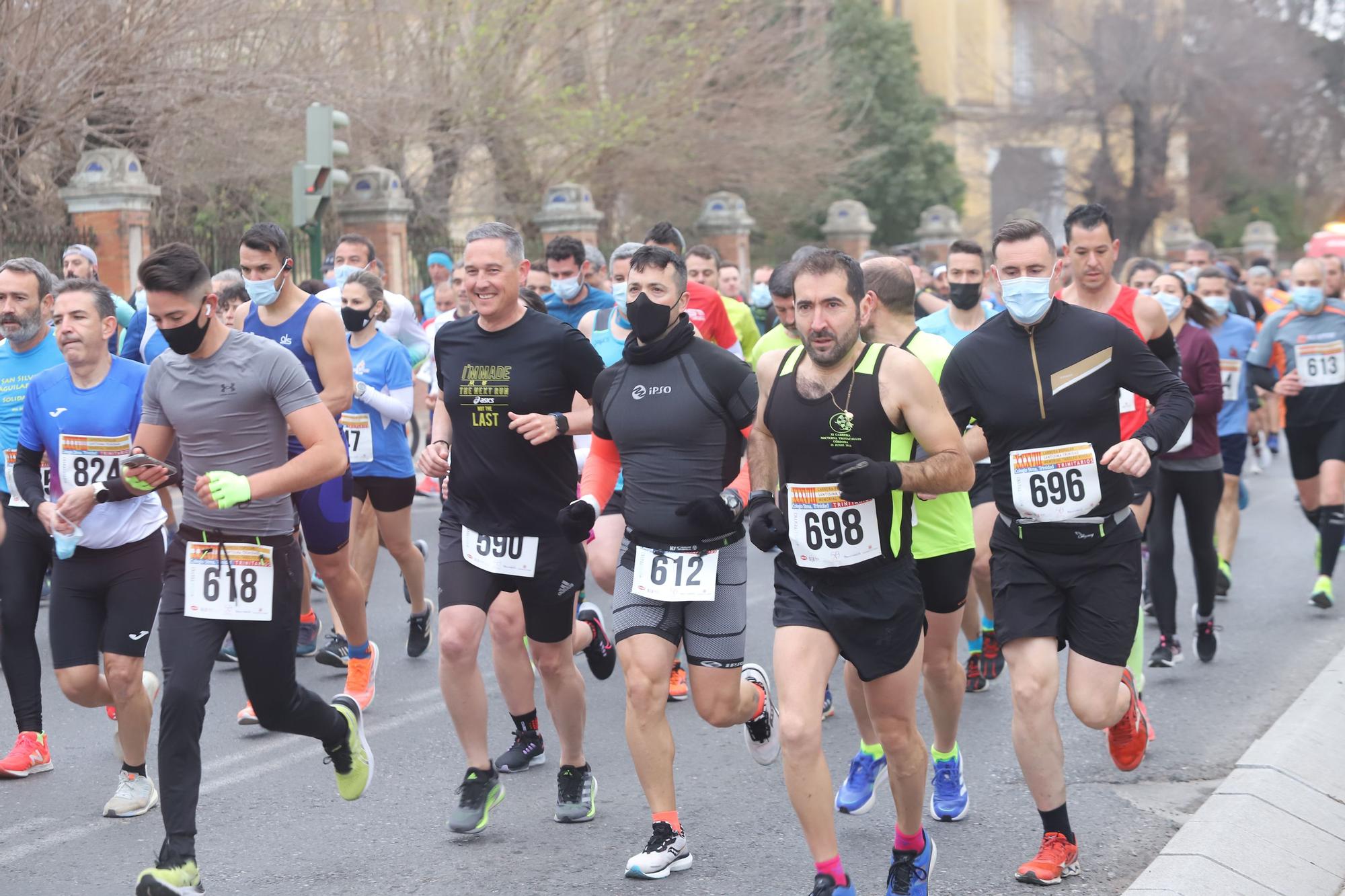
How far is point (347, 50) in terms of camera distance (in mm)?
23141

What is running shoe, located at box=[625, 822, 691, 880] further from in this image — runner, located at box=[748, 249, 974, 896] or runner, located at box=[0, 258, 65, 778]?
runner, located at box=[0, 258, 65, 778]

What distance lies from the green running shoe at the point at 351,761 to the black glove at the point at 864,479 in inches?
80.4

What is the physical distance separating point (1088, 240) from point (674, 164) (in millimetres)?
23664

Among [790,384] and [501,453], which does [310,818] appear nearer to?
[501,453]

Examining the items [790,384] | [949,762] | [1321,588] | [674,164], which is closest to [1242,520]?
[1321,588]

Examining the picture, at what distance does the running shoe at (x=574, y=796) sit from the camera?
19.6ft

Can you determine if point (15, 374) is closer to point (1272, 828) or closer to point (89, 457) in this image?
point (89, 457)

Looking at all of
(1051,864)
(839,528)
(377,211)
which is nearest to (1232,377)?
(1051,864)

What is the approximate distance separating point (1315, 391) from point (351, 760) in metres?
6.60

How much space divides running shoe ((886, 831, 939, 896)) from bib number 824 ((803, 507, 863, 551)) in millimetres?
928

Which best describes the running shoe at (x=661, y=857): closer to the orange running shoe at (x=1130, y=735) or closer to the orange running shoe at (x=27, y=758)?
the orange running shoe at (x=1130, y=735)

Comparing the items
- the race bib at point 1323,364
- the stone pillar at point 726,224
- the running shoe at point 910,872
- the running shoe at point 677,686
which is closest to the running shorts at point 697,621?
the running shoe at point 910,872

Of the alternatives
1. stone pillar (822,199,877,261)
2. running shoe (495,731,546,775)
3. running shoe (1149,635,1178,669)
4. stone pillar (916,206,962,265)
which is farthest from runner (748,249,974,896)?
stone pillar (916,206,962,265)

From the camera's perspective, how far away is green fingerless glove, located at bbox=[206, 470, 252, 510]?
16.2ft
